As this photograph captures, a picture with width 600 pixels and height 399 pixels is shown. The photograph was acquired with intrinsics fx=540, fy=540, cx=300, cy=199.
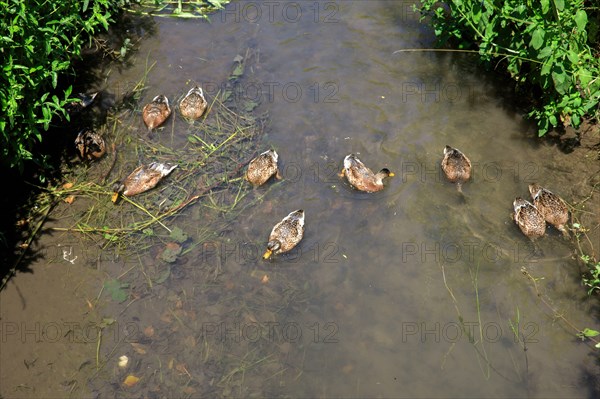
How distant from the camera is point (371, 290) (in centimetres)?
602

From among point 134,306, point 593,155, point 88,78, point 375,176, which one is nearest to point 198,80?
point 88,78

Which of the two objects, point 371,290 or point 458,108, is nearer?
point 371,290

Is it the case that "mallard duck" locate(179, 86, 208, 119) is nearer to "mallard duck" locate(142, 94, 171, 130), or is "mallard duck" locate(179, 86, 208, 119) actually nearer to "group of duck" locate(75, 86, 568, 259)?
"group of duck" locate(75, 86, 568, 259)

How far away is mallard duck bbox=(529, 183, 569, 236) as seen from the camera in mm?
6301

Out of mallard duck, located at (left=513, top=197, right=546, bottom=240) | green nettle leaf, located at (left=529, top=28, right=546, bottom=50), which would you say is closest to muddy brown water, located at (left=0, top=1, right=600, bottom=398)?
mallard duck, located at (left=513, top=197, right=546, bottom=240)

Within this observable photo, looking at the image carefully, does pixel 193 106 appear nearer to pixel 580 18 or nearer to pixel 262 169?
pixel 262 169

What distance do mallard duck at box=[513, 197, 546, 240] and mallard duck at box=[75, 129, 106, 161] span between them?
5421 mm

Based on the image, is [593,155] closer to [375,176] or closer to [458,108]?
[458,108]

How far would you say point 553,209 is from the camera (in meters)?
6.31

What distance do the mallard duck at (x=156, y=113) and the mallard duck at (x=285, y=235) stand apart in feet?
8.18

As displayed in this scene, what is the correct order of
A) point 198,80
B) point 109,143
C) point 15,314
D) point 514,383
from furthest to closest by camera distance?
point 198,80, point 109,143, point 15,314, point 514,383

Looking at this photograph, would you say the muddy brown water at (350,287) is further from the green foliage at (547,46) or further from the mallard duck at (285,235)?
the green foliage at (547,46)

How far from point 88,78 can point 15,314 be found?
3.96 m

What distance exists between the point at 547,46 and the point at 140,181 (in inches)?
203
